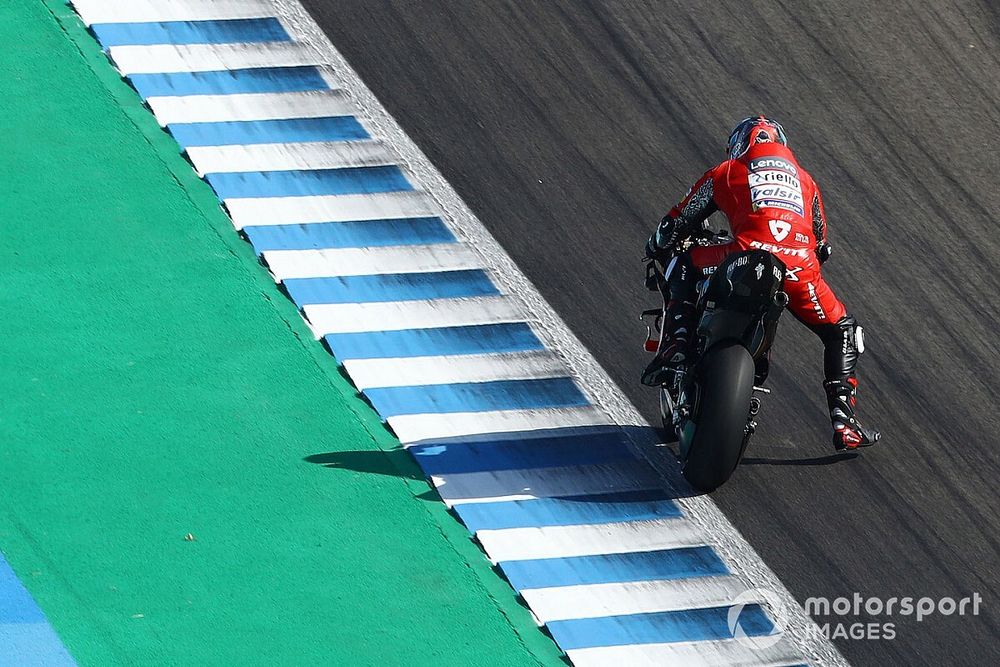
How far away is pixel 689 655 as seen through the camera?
7.60 metres

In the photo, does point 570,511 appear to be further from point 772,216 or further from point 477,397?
point 772,216

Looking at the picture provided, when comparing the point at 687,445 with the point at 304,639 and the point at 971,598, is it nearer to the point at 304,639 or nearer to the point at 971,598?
the point at 971,598

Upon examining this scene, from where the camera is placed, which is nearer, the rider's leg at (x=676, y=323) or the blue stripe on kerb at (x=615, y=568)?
the blue stripe on kerb at (x=615, y=568)

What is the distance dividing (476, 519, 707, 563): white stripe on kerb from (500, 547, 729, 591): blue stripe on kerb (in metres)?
0.04

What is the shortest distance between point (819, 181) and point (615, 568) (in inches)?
180

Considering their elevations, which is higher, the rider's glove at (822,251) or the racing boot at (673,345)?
the rider's glove at (822,251)

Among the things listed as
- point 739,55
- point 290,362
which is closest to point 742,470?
point 290,362

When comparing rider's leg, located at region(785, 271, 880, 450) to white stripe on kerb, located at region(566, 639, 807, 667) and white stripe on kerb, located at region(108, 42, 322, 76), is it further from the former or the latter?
white stripe on kerb, located at region(108, 42, 322, 76)

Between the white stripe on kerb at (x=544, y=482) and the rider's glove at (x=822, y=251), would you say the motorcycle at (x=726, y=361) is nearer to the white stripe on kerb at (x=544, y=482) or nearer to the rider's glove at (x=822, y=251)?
the white stripe on kerb at (x=544, y=482)

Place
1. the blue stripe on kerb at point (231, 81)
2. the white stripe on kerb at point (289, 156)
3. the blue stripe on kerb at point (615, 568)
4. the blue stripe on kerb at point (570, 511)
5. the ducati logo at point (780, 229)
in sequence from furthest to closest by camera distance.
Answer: the blue stripe on kerb at point (231, 81)
the white stripe on kerb at point (289, 156)
the ducati logo at point (780, 229)
the blue stripe on kerb at point (570, 511)
the blue stripe on kerb at point (615, 568)

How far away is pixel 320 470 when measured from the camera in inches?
328

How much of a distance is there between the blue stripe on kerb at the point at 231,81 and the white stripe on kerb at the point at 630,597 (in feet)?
17.9

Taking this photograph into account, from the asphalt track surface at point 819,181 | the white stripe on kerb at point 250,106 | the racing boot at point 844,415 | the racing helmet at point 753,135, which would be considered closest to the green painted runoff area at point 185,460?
the white stripe on kerb at point 250,106

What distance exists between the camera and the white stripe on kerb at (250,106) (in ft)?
36.1
